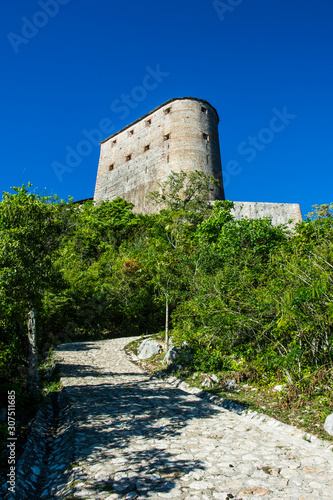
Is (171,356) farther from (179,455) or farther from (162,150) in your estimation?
(162,150)

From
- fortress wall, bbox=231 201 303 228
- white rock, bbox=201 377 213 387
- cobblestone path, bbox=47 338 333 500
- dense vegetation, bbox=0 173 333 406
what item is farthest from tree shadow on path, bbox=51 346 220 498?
fortress wall, bbox=231 201 303 228

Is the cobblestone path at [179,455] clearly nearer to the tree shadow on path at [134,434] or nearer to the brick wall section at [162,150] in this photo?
the tree shadow on path at [134,434]

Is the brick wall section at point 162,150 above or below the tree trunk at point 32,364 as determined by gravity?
above

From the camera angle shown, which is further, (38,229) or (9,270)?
(38,229)

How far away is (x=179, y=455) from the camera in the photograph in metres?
3.89

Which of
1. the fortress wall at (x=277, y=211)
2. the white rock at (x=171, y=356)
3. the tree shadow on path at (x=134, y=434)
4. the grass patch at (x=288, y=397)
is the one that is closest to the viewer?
the tree shadow on path at (x=134, y=434)

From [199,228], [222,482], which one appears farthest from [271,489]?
[199,228]

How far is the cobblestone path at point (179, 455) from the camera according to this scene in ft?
10.1

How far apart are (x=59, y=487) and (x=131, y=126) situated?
4054 centimetres

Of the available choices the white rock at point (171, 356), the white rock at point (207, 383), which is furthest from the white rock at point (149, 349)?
the white rock at point (207, 383)

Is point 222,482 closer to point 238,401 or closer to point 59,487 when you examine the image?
point 59,487

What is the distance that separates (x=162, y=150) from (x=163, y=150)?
6.7 inches

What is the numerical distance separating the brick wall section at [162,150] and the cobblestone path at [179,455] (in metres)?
26.5

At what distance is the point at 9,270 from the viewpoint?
519cm
